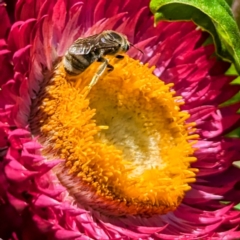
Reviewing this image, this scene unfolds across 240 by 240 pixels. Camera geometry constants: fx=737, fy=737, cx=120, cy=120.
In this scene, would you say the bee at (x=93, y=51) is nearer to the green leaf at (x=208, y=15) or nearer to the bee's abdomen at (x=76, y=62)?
the bee's abdomen at (x=76, y=62)

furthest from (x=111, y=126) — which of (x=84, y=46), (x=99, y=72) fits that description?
(x=84, y=46)

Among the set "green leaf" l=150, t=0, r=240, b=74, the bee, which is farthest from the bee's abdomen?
"green leaf" l=150, t=0, r=240, b=74

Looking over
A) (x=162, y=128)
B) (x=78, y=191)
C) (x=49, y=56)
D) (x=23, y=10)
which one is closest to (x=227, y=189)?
(x=162, y=128)

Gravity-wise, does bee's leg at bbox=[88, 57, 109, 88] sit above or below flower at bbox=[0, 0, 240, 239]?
above

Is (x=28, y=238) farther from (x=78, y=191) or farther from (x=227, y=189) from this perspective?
(x=227, y=189)

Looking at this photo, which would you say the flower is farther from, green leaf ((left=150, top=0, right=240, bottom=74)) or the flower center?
green leaf ((left=150, top=0, right=240, bottom=74))
